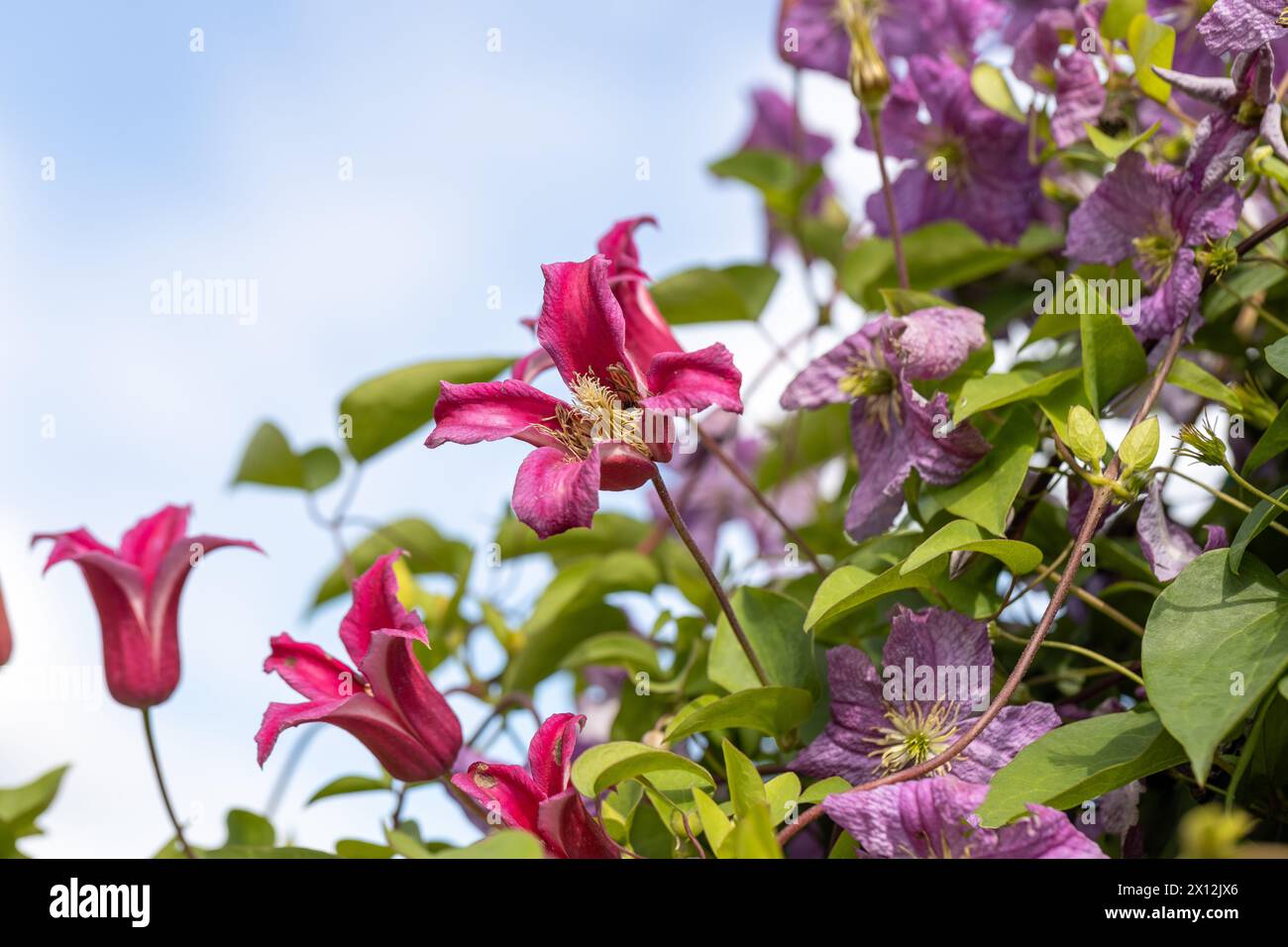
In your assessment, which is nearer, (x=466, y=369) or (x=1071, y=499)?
(x=1071, y=499)

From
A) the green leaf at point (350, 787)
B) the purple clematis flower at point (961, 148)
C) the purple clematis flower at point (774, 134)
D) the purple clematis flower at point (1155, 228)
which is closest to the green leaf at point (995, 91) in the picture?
the purple clematis flower at point (961, 148)

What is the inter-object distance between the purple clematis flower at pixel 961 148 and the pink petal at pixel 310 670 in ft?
1.65

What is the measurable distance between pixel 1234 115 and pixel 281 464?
0.71 metres

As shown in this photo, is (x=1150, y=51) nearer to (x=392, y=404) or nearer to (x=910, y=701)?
(x=910, y=701)

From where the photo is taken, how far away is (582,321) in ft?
1.79

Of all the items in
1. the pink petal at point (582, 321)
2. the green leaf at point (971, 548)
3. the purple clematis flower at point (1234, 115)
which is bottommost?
the green leaf at point (971, 548)

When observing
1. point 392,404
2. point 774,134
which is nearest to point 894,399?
point 392,404

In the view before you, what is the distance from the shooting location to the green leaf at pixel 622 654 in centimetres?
76

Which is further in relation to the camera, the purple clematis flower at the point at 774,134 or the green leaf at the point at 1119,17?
the purple clematis flower at the point at 774,134

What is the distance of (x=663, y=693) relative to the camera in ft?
2.45

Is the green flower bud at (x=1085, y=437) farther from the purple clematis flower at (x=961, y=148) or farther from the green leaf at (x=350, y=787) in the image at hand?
the green leaf at (x=350, y=787)

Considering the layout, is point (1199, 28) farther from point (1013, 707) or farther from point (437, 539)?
point (437, 539)
